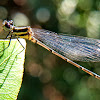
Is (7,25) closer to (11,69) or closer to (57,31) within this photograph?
(11,69)

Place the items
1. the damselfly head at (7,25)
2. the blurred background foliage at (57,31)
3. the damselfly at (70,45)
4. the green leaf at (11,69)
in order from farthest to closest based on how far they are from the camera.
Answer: the blurred background foliage at (57,31) < the damselfly at (70,45) < the damselfly head at (7,25) < the green leaf at (11,69)

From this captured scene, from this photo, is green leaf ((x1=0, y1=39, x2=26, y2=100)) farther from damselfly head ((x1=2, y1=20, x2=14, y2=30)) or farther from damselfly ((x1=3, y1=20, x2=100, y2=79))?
damselfly ((x1=3, y1=20, x2=100, y2=79))

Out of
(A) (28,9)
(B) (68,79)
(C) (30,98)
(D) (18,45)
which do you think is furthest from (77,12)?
(D) (18,45)

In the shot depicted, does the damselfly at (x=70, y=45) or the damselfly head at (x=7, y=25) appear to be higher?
the damselfly head at (x=7, y=25)

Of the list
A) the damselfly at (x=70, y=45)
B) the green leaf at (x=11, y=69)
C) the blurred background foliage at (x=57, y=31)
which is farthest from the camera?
the blurred background foliage at (x=57, y=31)

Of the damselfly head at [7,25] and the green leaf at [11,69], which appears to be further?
the damselfly head at [7,25]

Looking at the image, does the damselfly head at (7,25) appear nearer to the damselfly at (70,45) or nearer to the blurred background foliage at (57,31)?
the damselfly at (70,45)

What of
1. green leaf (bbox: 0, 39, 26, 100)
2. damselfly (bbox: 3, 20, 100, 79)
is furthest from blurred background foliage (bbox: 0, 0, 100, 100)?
green leaf (bbox: 0, 39, 26, 100)

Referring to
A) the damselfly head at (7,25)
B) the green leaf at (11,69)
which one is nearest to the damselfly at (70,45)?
the damselfly head at (7,25)

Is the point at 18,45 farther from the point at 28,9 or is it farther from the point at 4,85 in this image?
the point at 28,9
